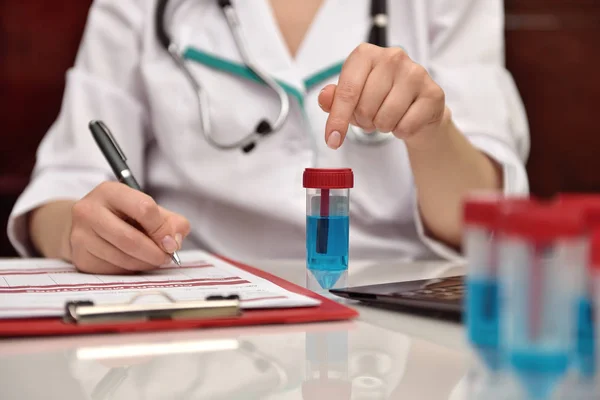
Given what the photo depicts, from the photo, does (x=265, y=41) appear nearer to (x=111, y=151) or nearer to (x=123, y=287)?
(x=111, y=151)

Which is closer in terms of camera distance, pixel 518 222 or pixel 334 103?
pixel 518 222

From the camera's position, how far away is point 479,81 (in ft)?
3.56

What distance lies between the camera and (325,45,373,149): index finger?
0.63 meters

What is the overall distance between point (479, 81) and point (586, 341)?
87 centimetres

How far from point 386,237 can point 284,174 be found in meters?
0.18

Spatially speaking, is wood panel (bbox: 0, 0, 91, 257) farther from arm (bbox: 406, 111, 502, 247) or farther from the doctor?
arm (bbox: 406, 111, 502, 247)

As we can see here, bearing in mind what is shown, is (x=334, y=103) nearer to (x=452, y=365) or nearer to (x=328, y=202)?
(x=328, y=202)

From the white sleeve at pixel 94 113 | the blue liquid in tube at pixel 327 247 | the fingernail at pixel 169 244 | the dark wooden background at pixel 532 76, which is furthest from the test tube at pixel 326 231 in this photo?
the dark wooden background at pixel 532 76

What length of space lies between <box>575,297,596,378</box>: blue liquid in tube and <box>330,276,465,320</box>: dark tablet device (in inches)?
10.4

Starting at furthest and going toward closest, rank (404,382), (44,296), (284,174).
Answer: (284,174) → (44,296) → (404,382)

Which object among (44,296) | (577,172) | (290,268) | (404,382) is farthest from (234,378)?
(577,172)

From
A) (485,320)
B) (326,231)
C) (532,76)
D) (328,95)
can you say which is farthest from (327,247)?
(532,76)

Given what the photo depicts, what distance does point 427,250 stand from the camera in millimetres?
1081

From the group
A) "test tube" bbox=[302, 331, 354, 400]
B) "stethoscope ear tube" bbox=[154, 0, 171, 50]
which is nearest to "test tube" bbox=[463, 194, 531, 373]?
"test tube" bbox=[302, 331, 354, 400]
